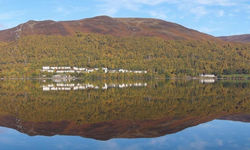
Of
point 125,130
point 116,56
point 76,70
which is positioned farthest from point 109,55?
point 125,130

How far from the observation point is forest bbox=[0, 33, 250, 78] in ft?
496

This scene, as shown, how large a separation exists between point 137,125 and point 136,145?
4884mm

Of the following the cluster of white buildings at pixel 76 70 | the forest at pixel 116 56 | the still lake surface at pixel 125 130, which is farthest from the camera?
the forest at pixel 116 56

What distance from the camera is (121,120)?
21969 mm

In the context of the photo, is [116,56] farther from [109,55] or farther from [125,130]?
[125,130]

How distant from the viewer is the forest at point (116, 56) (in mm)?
151250

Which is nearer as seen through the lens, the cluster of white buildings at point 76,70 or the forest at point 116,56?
the cluster of white buildings at point 76,70

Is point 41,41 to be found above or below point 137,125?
above

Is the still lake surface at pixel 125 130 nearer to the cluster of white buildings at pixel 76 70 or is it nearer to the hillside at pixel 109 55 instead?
the hillside at pixel 109 55

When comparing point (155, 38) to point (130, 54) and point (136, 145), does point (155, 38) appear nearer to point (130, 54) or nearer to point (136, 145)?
point (130, 54)

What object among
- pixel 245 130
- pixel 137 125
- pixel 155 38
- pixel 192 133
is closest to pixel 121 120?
pixel 137 125

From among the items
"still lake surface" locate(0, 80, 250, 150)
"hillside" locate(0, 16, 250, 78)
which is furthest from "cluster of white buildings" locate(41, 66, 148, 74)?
"still lake surface" locate(0, 80, 250, 150)

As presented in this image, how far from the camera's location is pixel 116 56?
172875 millimetres

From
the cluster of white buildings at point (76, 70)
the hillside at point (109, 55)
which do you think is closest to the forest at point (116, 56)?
the hillside at point (109, 55)
